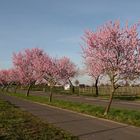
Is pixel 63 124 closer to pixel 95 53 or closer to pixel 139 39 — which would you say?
pixel 95 53

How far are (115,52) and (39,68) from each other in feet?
72.8

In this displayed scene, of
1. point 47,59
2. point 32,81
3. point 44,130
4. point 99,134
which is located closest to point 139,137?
point 99,134

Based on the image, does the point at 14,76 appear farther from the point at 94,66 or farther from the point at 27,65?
the point at 94,66

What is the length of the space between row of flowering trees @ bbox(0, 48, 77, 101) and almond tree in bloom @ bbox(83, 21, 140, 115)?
17.3 meters

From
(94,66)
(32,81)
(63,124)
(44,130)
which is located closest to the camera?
(44,130)

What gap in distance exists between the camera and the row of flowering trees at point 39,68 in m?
36.2

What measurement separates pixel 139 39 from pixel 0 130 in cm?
970

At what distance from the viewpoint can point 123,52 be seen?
1798 centimetres

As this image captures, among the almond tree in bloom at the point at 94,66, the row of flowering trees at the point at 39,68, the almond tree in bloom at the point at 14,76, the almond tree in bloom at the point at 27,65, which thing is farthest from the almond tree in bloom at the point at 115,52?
the almond tree in bloom at the point at 14,76

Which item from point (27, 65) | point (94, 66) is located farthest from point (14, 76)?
point (94, 66)

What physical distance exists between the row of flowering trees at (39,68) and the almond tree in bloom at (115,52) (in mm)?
17335

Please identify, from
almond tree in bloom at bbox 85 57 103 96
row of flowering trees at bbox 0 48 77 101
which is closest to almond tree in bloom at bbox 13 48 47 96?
row of flowering trees at bbox 0 48 77 101

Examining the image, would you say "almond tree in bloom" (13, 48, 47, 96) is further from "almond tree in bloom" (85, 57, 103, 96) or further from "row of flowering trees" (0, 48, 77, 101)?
"almond tree in bloom" (85, 57, 103, 96)

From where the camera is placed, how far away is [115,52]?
18.2 metres
